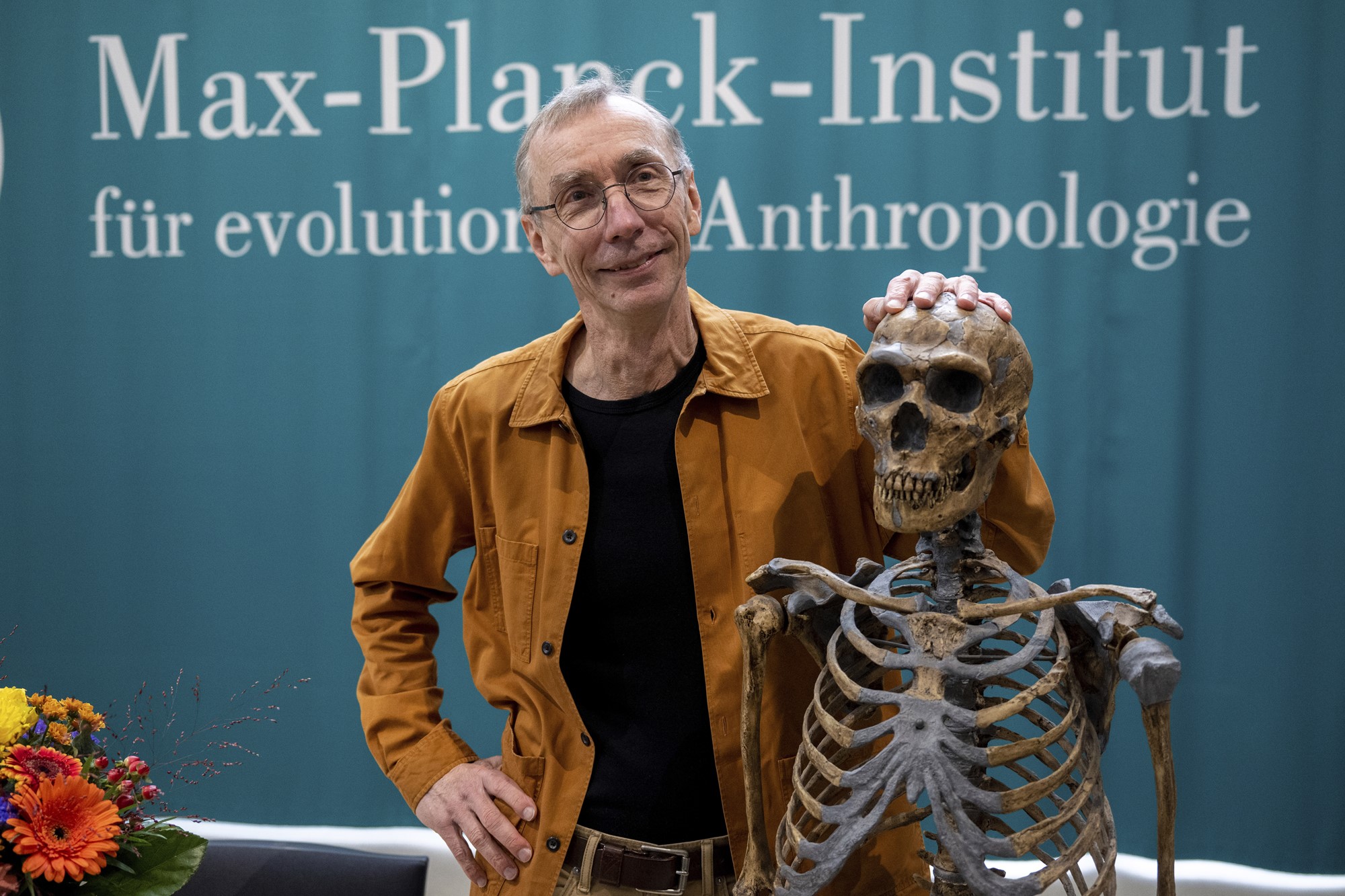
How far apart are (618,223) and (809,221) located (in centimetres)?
113

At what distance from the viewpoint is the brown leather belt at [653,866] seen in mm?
1588

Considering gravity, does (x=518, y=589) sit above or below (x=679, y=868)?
above

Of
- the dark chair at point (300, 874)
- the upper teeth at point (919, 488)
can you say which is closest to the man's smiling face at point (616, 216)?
the upper teeth at point (919, 488)

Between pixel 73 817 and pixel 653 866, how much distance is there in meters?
0.72

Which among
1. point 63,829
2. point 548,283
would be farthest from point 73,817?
point 548,283

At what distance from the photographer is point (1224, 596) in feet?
8.30

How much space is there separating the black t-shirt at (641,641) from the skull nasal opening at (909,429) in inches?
15.8

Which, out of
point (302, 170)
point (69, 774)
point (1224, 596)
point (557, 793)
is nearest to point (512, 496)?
point (557, 793)

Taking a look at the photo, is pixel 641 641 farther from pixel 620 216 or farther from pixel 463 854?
pixel 620 216

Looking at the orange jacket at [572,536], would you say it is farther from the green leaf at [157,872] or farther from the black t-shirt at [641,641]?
the green leaf at [157,872]

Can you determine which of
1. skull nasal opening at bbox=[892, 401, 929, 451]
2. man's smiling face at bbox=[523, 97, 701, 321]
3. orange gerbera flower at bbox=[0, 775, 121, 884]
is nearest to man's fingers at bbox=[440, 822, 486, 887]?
orange gerbera flower at bbox=[0, 775, 121, 884]

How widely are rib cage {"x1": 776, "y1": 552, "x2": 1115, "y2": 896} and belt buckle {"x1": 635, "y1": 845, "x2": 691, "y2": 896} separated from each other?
0.28 meters

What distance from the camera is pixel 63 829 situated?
4.11 ft

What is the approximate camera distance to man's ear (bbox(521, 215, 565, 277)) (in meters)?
1.68
